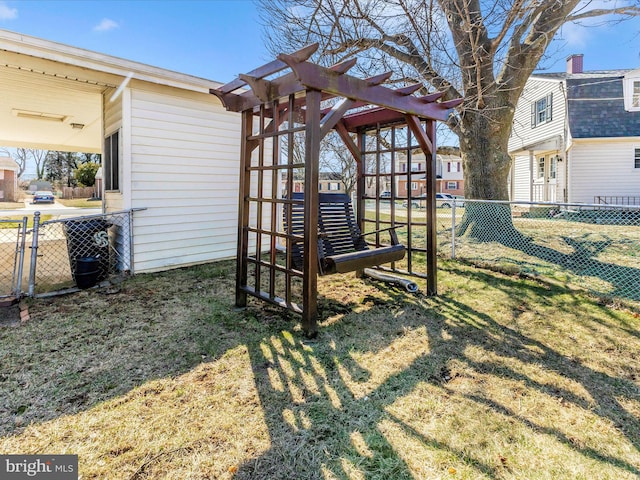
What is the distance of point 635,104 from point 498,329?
1003cm

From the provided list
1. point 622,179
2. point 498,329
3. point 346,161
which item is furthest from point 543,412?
point 622,179

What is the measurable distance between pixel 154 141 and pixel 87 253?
1829 mm

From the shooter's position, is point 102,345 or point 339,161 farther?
point 339,161

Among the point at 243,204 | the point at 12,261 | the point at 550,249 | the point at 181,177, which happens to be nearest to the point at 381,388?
the point at 243,204

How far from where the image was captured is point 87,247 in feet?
15.4

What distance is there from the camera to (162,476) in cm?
162

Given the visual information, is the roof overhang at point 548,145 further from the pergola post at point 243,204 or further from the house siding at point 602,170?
the pergola post at point 243,204

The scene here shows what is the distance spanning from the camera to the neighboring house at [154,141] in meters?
4.70

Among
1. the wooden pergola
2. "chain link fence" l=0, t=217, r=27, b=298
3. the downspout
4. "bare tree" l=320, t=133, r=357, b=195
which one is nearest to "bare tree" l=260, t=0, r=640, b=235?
the wooden pergola

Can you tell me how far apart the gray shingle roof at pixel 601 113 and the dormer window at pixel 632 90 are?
2.86m

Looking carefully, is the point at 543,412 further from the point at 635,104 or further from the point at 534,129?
the point at 534,129

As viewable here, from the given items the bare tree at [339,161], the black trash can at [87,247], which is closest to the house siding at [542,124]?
the bare tree at [339,161]

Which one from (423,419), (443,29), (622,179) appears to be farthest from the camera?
(622,179)

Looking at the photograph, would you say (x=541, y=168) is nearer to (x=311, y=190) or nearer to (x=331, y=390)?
(x=311, y=190)
